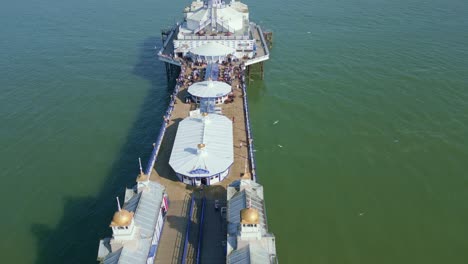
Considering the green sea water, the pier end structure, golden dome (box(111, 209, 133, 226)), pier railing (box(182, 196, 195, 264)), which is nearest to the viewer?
golden dome (box(111, 209, 133, 226))

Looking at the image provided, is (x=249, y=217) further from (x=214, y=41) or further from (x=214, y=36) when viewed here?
(x=214, y=36)

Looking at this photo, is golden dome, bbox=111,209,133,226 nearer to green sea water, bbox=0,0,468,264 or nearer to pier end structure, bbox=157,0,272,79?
green sea water, bbox=0,0,468,264

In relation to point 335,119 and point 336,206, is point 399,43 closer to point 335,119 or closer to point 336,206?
point 335,119

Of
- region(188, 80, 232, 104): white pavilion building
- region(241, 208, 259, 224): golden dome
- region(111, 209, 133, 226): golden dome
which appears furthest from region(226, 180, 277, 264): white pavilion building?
region(188, 80, 232, 104): white pavilion building

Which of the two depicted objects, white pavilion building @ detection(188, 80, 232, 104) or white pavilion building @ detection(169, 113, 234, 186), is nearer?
white pavilion building @ detection(169, 113, 234, 186)

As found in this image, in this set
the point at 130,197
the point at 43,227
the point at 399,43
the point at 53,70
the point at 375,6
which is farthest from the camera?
the point at 375,6

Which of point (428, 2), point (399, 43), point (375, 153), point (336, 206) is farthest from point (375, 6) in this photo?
point (336, 206)

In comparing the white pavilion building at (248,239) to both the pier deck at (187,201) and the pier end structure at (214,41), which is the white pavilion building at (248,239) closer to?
the pier deck at (187,201)

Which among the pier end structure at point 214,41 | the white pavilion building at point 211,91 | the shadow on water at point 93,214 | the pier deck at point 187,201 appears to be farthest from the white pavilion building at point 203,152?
the pier end structure at point 214,41
